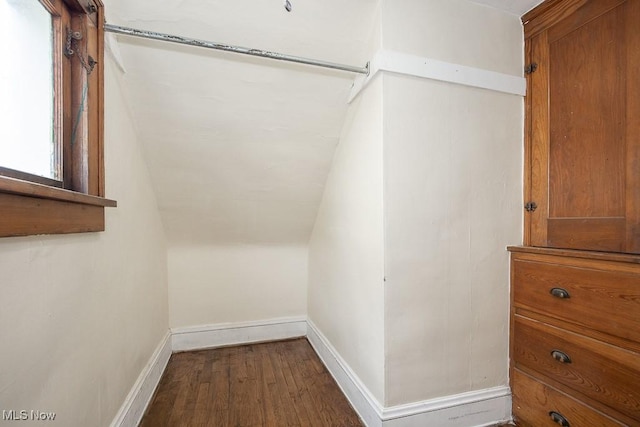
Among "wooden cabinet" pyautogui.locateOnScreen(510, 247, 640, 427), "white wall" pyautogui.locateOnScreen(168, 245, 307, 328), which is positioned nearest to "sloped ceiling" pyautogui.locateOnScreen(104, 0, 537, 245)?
"white wall" pyautogui.locateOnScreen(168, 245, 307, 328)

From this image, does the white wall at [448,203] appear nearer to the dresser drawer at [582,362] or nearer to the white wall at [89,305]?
the dresser drawer at [582,362]

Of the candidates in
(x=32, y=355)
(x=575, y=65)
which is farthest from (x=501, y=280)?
(x=32, y=355)

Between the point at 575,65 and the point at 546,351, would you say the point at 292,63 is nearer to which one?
the point at 575,65

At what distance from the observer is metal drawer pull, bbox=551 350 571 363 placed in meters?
1.16

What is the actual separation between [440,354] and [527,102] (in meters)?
1.35

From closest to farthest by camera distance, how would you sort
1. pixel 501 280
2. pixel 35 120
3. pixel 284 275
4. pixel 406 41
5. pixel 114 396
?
pixel 35 120 < pixel 114 396 < pixel 406 41 < pixel 501 280 < pixel 284 275

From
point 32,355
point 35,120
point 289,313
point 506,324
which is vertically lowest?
point 289,313

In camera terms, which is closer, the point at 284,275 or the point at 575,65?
the point at 575,65

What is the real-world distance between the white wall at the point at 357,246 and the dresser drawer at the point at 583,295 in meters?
0.74

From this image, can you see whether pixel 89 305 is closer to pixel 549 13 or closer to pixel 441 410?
pixel 441 410

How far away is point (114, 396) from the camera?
45.8 inches

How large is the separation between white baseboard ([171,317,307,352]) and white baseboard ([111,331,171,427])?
17 cm

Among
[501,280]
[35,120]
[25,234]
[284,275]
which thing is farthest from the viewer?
[284,275]
